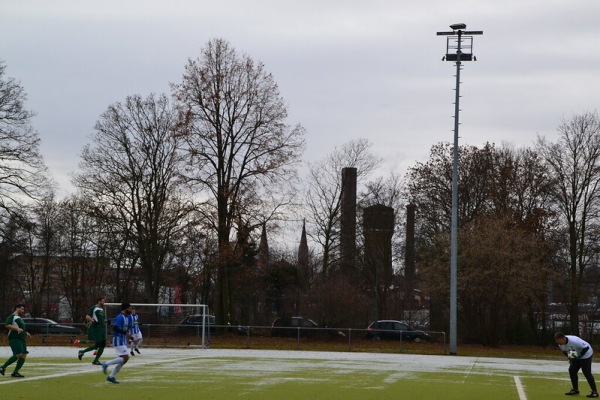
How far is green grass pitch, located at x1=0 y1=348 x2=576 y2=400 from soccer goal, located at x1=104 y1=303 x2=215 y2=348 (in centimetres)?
935

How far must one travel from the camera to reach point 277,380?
2216 centimetres

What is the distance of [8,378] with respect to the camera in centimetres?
2106

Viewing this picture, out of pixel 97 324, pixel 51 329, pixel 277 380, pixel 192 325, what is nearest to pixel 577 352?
pixel 277 380

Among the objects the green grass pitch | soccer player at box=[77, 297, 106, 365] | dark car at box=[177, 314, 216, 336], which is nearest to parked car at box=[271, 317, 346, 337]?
dark car at box=[177, 314, 216, 336]

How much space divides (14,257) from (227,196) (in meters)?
19.4

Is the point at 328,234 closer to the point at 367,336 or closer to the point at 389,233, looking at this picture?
the point at 389,233

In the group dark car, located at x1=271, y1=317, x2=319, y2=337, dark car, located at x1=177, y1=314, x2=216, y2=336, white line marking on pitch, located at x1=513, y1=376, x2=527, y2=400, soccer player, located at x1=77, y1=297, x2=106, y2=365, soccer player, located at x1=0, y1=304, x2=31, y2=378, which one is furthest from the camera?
dark car, located at x1=271, y1=317, x2=319, y2=337

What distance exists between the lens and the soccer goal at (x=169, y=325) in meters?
42.1

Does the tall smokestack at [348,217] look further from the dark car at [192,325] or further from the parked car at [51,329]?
the dark car at [192,325]

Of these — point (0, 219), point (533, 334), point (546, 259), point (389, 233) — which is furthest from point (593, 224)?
point (0, 219)

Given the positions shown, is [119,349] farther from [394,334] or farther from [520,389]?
[394,334]

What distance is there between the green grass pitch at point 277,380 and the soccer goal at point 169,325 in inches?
368

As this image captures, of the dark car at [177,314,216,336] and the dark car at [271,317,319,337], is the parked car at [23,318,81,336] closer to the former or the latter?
the dark car at [177,314,216,336]

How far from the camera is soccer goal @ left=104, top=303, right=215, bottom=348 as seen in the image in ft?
138
